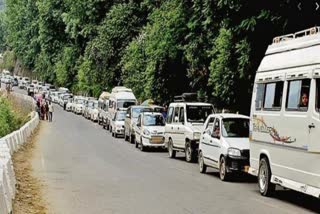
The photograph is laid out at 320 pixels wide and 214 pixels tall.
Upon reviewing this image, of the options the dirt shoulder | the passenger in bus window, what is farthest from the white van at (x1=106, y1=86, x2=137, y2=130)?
the passenger in bus window

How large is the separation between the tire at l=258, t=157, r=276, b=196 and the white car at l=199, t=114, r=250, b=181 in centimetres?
140

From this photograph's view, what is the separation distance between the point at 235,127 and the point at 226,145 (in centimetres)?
122

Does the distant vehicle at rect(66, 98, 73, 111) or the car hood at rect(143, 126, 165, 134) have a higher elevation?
the distant vehicle at rect(66, 98, 73, 111)

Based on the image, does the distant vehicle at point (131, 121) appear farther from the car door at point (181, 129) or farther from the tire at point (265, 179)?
the tire at point (265, 179)

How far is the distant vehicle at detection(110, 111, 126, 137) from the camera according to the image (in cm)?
3972

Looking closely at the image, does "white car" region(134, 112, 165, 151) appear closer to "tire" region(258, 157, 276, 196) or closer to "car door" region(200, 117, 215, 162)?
"car door" region(200, 117, 215, 162)

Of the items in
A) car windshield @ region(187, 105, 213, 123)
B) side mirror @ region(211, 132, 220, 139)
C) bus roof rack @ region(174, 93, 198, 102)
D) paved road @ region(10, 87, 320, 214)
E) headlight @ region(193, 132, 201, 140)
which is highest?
bus roof rack @ region(174, 93, 198, 102)

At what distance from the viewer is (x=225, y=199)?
1492 centimetres

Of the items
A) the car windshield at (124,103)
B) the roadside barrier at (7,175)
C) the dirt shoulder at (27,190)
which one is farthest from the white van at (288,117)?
the car windshield at (124,103)

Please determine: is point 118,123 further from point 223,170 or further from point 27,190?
point 27,190

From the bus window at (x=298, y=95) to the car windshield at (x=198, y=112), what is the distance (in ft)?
36.4

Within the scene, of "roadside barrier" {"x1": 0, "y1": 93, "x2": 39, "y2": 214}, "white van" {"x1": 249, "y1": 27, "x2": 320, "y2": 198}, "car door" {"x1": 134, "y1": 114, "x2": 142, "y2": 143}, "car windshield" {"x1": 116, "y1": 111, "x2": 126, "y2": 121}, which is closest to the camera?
"roadside barrier" {"x1": 0, "y1": 93, "x2": 39, "y2": 214}

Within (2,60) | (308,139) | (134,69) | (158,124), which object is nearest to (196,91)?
(158,124)

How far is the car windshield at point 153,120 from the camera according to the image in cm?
3134
